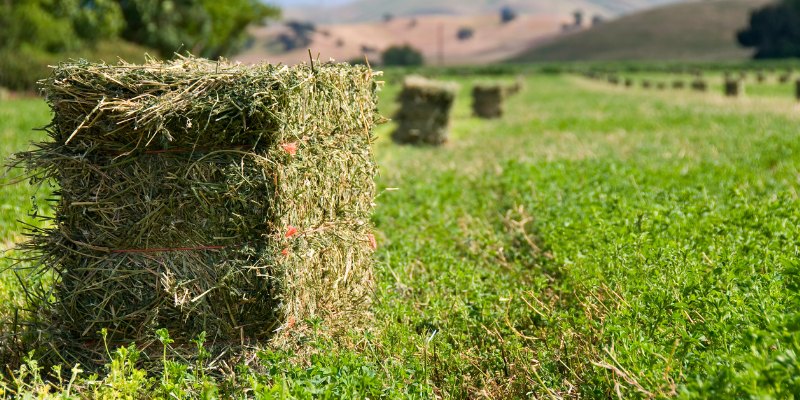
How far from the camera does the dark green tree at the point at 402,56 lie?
151375 mm

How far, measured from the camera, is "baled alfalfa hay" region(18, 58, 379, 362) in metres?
5.04

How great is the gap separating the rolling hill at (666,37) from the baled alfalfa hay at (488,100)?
4500 inches

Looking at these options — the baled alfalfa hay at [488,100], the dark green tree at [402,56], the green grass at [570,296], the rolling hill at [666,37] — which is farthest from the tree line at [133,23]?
the rolling hill at [666,37]

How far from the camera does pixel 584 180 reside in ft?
35.7

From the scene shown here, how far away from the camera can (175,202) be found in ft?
16.8

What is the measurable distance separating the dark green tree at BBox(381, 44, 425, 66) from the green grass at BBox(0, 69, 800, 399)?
141m

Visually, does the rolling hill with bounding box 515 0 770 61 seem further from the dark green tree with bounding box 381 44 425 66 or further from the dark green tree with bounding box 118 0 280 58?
the dark green tree with bounding box 118 0 280 58

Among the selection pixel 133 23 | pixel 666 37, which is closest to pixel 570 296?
pixel 133 23

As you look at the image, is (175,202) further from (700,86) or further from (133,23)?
(133,23)

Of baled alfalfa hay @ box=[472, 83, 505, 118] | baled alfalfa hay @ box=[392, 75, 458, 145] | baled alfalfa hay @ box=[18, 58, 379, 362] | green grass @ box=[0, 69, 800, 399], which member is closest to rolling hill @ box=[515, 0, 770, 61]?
baled alfalfa hay @ box=[472, 83, 505, 118]

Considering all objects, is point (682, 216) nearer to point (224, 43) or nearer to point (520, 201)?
point (520, 201)

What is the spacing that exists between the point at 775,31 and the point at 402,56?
66364 mm

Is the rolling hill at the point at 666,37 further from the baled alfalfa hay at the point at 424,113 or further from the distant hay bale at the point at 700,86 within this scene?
the baled alfalfa hay at the point at 424,113

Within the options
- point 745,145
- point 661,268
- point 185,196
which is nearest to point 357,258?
point 185,196
